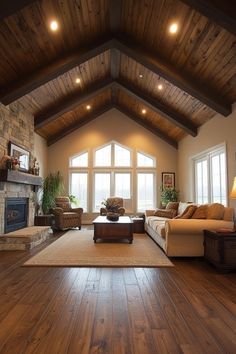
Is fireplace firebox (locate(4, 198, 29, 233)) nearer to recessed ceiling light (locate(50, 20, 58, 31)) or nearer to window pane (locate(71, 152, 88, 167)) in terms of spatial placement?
window pane (locate(71, 152, 88, 167))

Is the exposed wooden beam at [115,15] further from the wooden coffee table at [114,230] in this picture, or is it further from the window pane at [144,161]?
the window pane at [144,161]

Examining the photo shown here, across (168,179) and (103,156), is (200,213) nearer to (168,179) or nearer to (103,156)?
(168,179)

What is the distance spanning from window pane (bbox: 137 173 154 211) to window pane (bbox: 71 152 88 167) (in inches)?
80.4

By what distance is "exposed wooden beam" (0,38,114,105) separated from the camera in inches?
197

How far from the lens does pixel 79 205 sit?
8.91m

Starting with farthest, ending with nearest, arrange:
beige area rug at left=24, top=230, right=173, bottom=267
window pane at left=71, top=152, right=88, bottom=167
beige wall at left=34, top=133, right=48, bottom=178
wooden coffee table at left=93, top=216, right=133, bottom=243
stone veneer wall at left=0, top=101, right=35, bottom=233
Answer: window pane at left=71, top=152, right=88, bottom=167 < beige wall at left=34, top=133, right=48, bottom=178 < wooden coffee table at left=93, top=216, right=133, bottom=243 < stone veneer wall at left=0, top=101, right=35, bottom=233 < beige area rug at left=24, top=230, right=173, bottom=267

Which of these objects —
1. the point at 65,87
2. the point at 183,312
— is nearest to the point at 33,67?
the point at 65,87

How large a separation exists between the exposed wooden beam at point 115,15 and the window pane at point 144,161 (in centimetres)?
475

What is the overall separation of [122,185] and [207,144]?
3675 mm

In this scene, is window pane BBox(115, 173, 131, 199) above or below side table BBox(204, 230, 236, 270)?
above

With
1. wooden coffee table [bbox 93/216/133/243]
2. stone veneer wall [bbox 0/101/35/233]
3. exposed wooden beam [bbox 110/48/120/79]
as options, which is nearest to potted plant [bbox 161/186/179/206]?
wooden coffee table [bbox 93/216/133/243]

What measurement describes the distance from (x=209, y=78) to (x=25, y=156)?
15.2 feet

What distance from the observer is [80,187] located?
354 inches

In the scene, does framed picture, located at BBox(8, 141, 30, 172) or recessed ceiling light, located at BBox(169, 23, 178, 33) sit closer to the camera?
recessed ceiling light, located at BBox(169, 23, 178, 33)
